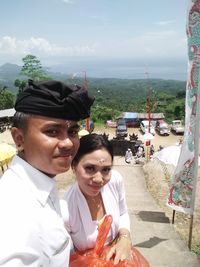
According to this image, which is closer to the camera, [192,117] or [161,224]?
[192,117]

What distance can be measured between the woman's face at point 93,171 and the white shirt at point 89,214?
88 mm

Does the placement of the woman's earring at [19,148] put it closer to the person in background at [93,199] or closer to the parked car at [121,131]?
the person in background at [93,199]

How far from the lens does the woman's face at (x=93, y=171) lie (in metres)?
2.34

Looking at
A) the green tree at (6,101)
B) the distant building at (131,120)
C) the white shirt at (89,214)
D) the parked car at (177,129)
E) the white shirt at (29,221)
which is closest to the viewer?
the white shirt at (29,221)

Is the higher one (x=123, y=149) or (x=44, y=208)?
(x=44, y=208)

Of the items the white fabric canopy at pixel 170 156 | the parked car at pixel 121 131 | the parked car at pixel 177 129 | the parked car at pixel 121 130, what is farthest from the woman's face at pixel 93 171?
the parked car at pixel 177 129

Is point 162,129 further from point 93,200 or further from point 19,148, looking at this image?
point 19,148

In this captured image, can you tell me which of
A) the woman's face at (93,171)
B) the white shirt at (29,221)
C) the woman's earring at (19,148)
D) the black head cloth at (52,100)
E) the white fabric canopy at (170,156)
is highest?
the black head cloth at (52,100)

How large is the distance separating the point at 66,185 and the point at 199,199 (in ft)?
14.4

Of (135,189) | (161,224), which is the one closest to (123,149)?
(135,189)

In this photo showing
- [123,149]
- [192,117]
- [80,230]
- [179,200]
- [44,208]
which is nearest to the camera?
[44,208]

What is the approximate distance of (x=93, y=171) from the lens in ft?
7.72

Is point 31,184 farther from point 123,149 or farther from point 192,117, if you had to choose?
point 123,149

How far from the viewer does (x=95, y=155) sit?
2354mm
